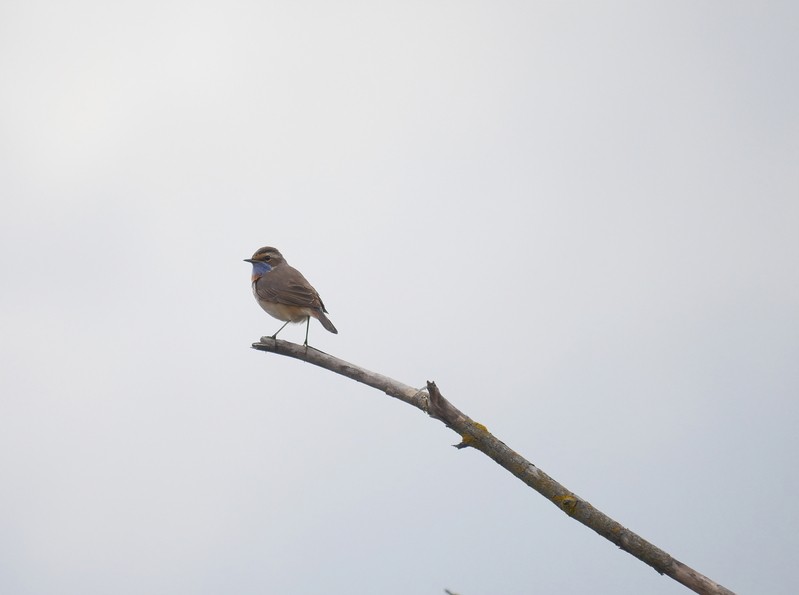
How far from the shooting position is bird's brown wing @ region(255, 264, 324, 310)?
432 inches

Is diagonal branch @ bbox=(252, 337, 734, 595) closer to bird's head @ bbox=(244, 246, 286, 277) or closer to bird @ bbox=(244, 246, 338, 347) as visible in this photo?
bird @ bbox=(244, 246, 338, 347)

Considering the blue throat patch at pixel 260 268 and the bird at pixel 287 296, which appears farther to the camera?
the blue throat patch at pixel 260 268

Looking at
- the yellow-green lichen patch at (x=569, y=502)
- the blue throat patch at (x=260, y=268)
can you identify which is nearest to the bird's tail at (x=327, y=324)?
the blue throat patch at (x=260, y=268)

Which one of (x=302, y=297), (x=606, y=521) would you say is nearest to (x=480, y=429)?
A: (x=606, y=521)

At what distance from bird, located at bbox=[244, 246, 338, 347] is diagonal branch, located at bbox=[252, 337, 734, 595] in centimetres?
327

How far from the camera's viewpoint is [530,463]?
21.9ft

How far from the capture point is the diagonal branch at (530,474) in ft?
19.5

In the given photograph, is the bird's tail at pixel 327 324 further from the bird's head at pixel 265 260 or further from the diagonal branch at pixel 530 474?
the diagonal branch at pixel 530 474

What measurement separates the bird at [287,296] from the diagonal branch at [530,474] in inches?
129

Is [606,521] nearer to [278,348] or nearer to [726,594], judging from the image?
[726,594]

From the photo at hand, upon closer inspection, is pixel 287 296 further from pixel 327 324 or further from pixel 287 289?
pixel 327 324

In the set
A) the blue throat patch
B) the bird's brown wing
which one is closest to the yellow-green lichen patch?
the bird's brown wing

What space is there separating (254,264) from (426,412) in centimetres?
655

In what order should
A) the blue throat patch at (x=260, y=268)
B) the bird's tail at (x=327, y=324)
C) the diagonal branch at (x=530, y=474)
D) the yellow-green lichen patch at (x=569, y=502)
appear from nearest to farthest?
the diagonal branch at (x=530, y=474)
the yellow-green lichen patch at (x=569, y=502)
the bird's tail at (x=327, y=324)
the blue throat patch at (x=260, y=268)
